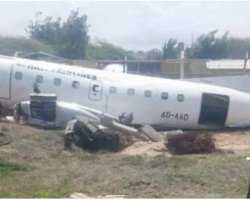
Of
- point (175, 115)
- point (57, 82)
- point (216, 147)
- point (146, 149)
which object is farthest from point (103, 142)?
point (175, 115)

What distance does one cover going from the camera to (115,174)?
47.4 feet

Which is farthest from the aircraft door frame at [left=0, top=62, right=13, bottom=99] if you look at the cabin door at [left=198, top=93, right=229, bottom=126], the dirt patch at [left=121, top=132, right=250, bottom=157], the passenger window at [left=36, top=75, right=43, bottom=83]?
the cabin door at [left=198, top=93, right=229, bottom=126]

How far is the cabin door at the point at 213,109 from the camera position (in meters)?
25.3

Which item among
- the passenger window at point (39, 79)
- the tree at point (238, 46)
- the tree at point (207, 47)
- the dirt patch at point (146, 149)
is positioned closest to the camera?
the dirt patch at point (146, 149)

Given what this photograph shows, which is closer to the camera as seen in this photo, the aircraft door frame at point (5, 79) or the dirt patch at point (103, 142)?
the dirt patch at point (103, 142)

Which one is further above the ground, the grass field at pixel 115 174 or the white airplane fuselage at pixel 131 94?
the white airplane fuselage at pixel 131 94

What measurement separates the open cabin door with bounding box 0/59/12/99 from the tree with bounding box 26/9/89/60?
223 feet

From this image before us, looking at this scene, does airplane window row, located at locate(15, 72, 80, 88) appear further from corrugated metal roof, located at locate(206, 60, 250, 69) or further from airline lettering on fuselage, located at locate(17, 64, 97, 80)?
corrugated metal roof, located at locate(206, 60, 250, 69)

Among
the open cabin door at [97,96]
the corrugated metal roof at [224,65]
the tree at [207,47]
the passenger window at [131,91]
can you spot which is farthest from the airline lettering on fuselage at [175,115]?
the tree at [207,47]

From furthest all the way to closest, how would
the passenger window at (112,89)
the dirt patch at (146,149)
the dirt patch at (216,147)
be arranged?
the passenger window at (112,89) → the dirt patch at (216,147) → the dirt patch at (146,149)

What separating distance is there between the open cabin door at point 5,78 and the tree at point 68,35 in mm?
67910

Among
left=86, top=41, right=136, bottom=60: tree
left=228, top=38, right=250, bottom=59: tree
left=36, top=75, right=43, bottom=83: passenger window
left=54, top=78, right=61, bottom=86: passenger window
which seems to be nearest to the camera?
left=36, top=75, right=43, bottom=83: passenger window

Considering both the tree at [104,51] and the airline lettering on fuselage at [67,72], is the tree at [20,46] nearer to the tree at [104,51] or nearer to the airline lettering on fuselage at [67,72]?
the tree at [104,51]

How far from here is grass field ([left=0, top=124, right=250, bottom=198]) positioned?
492 inches
